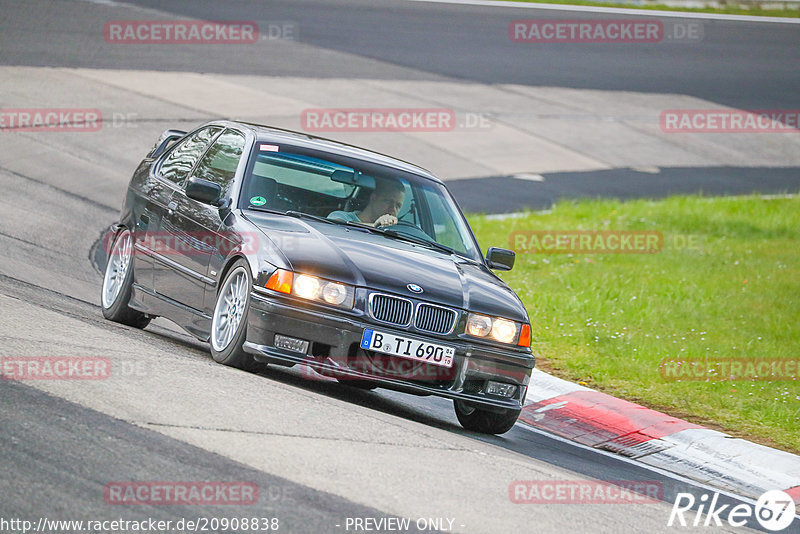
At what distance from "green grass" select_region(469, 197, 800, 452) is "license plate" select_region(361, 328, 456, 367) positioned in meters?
3.06

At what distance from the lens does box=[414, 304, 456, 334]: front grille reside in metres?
7.58

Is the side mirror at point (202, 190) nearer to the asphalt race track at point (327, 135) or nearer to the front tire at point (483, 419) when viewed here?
the asphalt race track at point (327, 135)

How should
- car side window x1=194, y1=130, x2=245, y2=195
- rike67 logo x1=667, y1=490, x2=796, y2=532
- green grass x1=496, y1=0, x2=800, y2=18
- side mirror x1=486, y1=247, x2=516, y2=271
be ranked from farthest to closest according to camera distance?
green grass x1=496, y1=0, x2=800, y2=18, side mirror x1=486, y1=247, x2=516, y2=271, car side window x1=194, y1=130, x2=245, y2=195, rike67 logo x1=667, y1=490, x2=796, y2=532

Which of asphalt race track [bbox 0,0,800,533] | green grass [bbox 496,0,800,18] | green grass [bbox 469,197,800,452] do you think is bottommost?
green grass [bbox 469,197,800,452]

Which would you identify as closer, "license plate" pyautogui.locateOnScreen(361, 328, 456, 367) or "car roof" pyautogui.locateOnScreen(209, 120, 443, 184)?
"license plate" pyautogui.locateOnScreen(361, 328, 456, 367)

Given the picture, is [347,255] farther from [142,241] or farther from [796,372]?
[796,372]

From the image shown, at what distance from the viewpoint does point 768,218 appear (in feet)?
63.3

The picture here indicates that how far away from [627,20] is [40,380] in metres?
30.8

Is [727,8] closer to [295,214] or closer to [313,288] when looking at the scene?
[295,214]

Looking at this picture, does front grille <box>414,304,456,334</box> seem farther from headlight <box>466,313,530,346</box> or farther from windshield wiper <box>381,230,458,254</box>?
windshield wiper <box>381,230,458,254</box>

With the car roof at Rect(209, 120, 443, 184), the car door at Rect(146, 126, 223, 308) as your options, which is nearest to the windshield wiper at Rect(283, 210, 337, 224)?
the car roof at Rect(209, 120, 443, 184)

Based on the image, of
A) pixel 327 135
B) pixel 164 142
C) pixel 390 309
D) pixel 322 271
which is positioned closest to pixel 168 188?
pixel 164 142

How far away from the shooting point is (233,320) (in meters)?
7.85

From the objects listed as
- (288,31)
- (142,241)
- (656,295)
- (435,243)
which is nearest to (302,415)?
(435,243)
